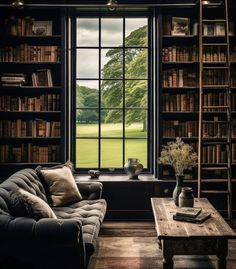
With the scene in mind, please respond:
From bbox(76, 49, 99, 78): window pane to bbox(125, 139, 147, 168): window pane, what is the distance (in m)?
1.15

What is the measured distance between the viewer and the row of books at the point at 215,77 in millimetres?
5934

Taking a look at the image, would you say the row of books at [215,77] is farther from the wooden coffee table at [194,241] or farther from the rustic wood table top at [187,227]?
the wooden coffee table at [194,241]

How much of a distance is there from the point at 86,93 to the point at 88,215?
2487mm

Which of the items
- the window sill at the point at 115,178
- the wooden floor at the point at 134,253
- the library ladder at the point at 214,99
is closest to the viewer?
the wooden floor at the point at 134,253

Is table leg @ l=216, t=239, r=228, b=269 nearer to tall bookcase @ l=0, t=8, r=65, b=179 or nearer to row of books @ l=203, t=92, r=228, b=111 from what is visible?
row of books @ l=203, t=92, r=228, b=111

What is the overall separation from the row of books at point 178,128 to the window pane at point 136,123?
51cm

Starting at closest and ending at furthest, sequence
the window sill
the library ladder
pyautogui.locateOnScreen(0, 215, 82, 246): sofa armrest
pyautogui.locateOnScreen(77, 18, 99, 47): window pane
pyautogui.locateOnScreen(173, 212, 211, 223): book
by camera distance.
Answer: pyautogui.locateOnScreen(0, 215, 82, 246): sofa armrest < pyautogui.locateOnScreen(173, 212, 211, 223): book < the library ladder < the window sill < pyautogui.locateOnScreen(77, 18, 99, 47): window pane

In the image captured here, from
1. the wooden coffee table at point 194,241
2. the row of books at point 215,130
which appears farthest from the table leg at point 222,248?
the row of books at point 215,130

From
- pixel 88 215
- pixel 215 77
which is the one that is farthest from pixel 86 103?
pixel 88 215

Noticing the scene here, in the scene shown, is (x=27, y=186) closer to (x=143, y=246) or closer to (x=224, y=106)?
(x=143, y=246)

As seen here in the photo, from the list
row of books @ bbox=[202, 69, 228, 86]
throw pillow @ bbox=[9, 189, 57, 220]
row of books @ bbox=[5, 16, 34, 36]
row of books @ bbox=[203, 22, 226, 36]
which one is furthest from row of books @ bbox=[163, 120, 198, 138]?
throw pillow @ bbox=[9, 189, 57, 220]

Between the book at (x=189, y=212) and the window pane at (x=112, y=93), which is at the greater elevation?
the window pane at (x=112, y=93)

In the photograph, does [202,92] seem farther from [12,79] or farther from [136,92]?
[12,79]

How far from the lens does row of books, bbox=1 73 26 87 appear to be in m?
5.96
